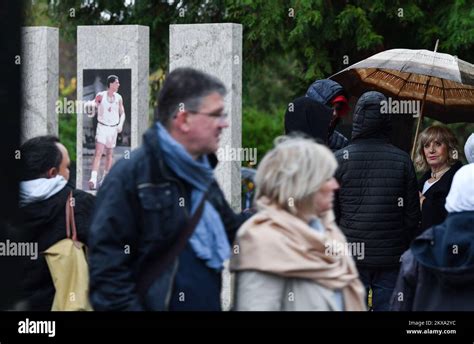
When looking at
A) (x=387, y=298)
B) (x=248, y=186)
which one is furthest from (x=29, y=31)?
(x=387, y=298)

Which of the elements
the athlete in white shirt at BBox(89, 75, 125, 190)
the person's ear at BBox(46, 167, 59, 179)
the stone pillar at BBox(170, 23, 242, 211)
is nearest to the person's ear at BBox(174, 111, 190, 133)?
the person's ear at BBox(46, 167, 59, 179)

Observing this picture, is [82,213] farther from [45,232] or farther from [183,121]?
[183,121]

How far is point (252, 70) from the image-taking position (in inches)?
535

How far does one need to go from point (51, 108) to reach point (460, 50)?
3.93 meters

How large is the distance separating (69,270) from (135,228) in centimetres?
199

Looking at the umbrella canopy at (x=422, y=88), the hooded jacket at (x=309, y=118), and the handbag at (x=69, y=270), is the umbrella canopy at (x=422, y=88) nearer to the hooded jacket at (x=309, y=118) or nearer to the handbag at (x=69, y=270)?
the hooded jacket at (x=309, y=118)

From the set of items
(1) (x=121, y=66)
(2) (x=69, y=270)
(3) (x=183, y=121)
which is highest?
(1) (x=121, y=66)

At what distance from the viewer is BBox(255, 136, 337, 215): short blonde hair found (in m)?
4.52

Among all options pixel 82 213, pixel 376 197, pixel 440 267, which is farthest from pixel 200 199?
pixel 376 197

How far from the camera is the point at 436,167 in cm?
793

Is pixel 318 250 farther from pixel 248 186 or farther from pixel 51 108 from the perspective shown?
pixel 248 186

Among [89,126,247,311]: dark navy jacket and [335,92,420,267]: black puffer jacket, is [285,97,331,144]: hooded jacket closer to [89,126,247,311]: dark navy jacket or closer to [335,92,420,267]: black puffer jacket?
[335,92,420,267]: black puffer jacket

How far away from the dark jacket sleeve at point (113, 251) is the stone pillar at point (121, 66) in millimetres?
5105

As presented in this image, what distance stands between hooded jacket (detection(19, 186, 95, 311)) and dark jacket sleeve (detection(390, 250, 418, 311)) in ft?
5.27
